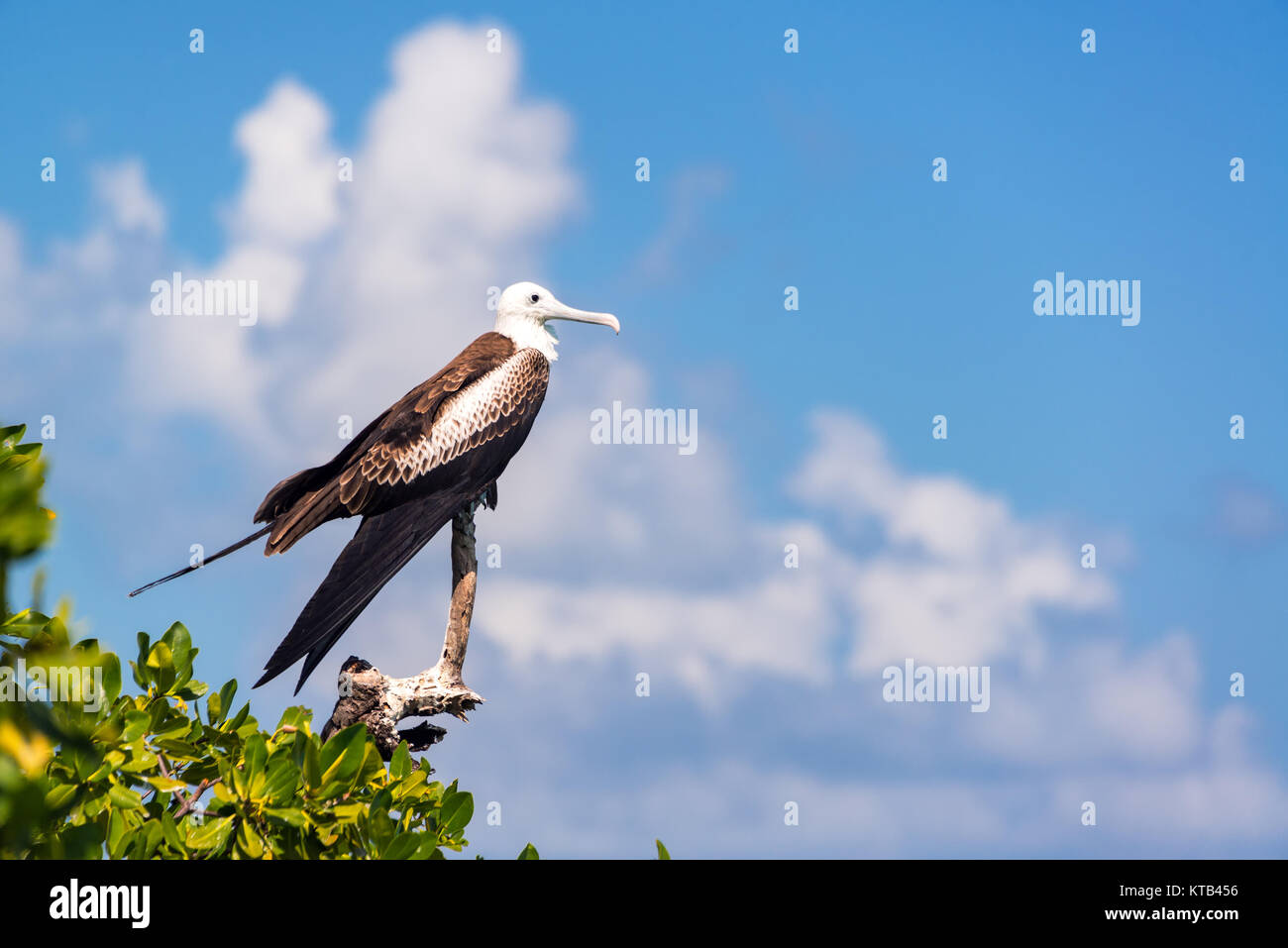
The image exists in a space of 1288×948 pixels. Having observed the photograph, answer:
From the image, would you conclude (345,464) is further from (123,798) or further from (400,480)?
(123,798)

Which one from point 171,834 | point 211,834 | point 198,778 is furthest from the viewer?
point 198,778

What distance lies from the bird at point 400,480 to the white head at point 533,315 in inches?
9.6

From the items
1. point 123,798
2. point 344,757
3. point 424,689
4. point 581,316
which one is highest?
point 581,316

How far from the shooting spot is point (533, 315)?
9.06 meters

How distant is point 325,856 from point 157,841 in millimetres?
861

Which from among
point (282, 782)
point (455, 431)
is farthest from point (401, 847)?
point (455, 431)

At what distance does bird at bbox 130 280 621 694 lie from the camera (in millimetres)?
7188

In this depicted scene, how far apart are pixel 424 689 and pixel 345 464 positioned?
70.6 inches

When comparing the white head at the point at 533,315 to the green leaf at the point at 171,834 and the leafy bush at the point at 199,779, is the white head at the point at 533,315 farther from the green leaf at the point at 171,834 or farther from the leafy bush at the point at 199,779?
the green leaf at the point at 171,834

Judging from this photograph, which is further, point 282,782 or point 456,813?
point 456,813

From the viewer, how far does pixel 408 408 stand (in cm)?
809

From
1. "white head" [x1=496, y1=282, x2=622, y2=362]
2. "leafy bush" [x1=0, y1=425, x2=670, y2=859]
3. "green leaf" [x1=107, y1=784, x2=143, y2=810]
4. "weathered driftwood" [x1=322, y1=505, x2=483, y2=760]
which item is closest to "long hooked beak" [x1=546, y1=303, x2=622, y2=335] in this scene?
"white head" [x1=496, y1=282, x2=622, y2=362]

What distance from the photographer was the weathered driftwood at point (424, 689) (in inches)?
297
